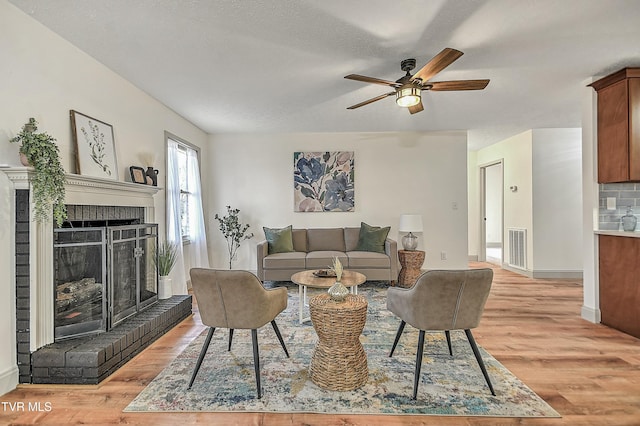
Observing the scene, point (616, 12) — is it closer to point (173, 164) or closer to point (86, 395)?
point (86, 395)

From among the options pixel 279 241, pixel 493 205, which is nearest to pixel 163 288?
pixel 279 241

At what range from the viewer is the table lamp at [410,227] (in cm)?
506

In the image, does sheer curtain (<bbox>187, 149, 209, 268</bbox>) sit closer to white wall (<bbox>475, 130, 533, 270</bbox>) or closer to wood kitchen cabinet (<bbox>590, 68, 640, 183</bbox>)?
wood kitchen cabinet (<bbox>590, 68, 640, 183</bbox>)

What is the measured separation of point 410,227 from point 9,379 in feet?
15.2

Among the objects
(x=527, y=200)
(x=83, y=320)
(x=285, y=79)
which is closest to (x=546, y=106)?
(x=527, y=200)

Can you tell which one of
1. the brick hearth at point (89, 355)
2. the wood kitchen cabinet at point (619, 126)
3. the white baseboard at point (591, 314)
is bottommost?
the white baseboard at point (591, 314)

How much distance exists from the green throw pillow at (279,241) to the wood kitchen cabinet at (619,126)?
152 inches

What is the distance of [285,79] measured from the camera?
127 inches

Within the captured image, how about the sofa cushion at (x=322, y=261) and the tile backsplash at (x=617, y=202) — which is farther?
the sofa cushion at (x=322, y=261)

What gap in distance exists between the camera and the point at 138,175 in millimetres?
3357

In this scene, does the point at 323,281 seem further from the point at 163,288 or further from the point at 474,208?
the point at 474,208

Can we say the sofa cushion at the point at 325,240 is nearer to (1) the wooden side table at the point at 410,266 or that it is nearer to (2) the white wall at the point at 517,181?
(1) the wooden side table at the point at 410,266

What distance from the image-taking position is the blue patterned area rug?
1.87m

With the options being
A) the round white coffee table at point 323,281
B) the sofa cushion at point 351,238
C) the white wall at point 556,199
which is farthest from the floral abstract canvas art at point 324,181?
the white wall at point 556,199
